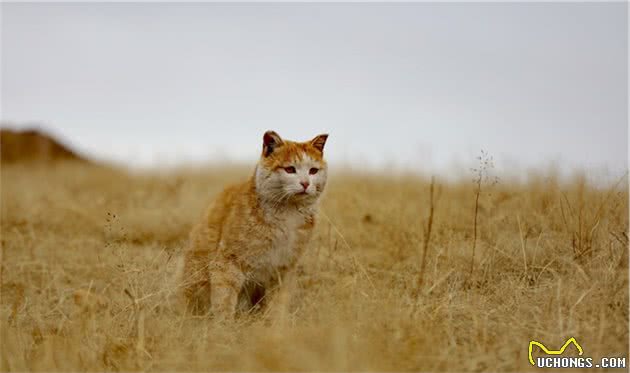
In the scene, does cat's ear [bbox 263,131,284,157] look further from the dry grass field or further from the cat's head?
the dry grass field

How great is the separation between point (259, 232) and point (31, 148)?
13118mm

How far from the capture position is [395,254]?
5.26 m

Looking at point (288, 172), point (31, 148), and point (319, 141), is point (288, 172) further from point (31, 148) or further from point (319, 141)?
point (31, 148)

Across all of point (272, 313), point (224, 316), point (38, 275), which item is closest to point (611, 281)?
→ point (272, 313)

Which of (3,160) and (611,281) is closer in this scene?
(611,281)

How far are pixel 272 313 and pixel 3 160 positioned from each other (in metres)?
12.8

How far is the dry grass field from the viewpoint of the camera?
9.98 feet

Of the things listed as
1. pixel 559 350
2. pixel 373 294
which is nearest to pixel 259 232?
pixel 373 294

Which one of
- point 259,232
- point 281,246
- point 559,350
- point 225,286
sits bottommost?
point 559,350

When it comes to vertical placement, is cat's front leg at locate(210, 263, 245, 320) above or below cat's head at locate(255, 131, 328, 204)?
below

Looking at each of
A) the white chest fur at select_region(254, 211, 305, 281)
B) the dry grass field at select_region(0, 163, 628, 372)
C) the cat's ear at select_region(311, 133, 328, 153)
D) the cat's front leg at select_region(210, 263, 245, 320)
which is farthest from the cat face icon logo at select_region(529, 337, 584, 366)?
the cat's ear at select_region(311, 133, 328, 153)

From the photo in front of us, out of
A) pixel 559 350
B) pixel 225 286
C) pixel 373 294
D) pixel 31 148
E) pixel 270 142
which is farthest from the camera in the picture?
pixel 31 148

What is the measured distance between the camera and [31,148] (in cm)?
1557

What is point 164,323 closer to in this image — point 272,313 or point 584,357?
point 272,313
